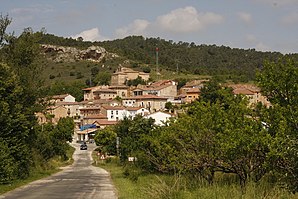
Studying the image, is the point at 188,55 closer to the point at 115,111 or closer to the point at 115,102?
the point at 115,102

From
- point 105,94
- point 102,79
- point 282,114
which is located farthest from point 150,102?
point 282,114

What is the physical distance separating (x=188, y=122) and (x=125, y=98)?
91.8 meters

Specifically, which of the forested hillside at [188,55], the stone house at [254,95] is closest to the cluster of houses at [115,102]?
the stone house at [254,95]

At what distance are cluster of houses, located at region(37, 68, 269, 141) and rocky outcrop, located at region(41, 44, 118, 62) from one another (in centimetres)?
2572

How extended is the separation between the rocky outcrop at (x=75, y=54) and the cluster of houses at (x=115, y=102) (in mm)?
25719

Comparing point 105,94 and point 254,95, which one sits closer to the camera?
point 254,95

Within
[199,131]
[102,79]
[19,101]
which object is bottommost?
[199,131]

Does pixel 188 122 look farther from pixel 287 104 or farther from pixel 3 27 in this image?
pixel 3 27

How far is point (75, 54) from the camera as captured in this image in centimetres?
15200

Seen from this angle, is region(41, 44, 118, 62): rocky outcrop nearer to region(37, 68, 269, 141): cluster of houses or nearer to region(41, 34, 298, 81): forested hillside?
region(41, 34, 298, 81): forested hillside

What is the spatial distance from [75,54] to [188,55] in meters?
44.0

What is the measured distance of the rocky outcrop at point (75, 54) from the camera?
148625mm

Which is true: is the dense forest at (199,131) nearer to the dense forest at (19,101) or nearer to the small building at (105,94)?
the dense forest at (19,101)

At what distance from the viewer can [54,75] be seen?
13475 cm
